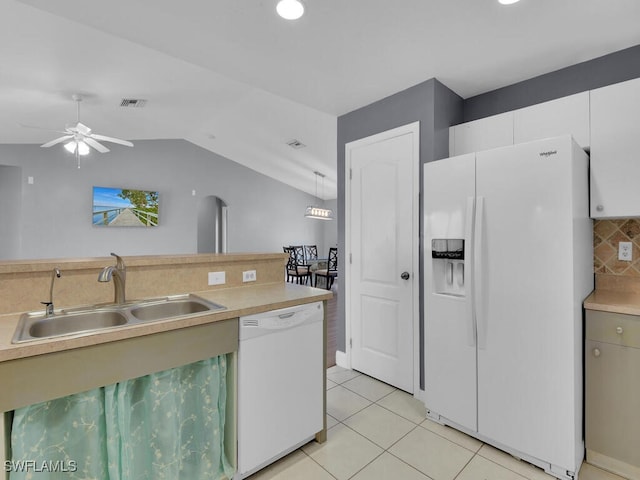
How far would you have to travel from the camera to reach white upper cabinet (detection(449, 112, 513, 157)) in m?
2.31

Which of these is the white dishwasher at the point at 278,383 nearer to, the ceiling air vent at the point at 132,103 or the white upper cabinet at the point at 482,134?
the white upper cabinet at the point at 482,134

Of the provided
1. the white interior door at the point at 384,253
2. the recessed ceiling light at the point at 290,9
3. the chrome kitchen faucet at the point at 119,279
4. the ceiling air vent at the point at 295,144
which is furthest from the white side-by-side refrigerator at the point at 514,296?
the ceiling air vent at the point at 295,144

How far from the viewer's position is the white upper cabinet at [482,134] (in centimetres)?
231

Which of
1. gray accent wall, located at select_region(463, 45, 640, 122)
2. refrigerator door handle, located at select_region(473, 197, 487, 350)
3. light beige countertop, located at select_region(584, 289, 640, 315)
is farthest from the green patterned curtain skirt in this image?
gray accent wall, located at select_region(463, 45, 640, 122)

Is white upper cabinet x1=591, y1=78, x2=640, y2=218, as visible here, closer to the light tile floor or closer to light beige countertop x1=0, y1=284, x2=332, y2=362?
the light tile floor

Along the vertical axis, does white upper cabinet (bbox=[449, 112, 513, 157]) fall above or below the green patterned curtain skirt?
above

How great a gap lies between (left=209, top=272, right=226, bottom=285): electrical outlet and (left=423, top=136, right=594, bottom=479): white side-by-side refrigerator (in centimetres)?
142

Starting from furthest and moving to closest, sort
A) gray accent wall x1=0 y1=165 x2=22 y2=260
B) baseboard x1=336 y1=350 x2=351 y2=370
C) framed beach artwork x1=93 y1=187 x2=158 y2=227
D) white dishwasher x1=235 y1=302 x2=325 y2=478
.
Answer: framed beach artwork x1=93 y1=187 x2=158 y2=227 → gray accent wall x1=0 y1=165 x2=22 y2=260 → baseboard x1=336 y1=350 x2=351 y2=370 → white dishwasher x1=235 y1=302 x2=325 y2=478

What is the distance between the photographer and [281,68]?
2.43m

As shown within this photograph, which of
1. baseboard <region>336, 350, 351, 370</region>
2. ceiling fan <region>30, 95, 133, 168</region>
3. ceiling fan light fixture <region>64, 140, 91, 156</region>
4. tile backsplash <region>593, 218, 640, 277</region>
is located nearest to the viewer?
tile backsplash <region>593, 218, 640, 277</region>

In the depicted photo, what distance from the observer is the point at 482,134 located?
242 cm

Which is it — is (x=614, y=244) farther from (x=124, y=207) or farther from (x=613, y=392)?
(x=124, y=207)

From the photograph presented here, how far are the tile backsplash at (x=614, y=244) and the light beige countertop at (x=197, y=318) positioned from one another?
6.28 ft

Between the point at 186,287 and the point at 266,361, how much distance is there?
725mm
